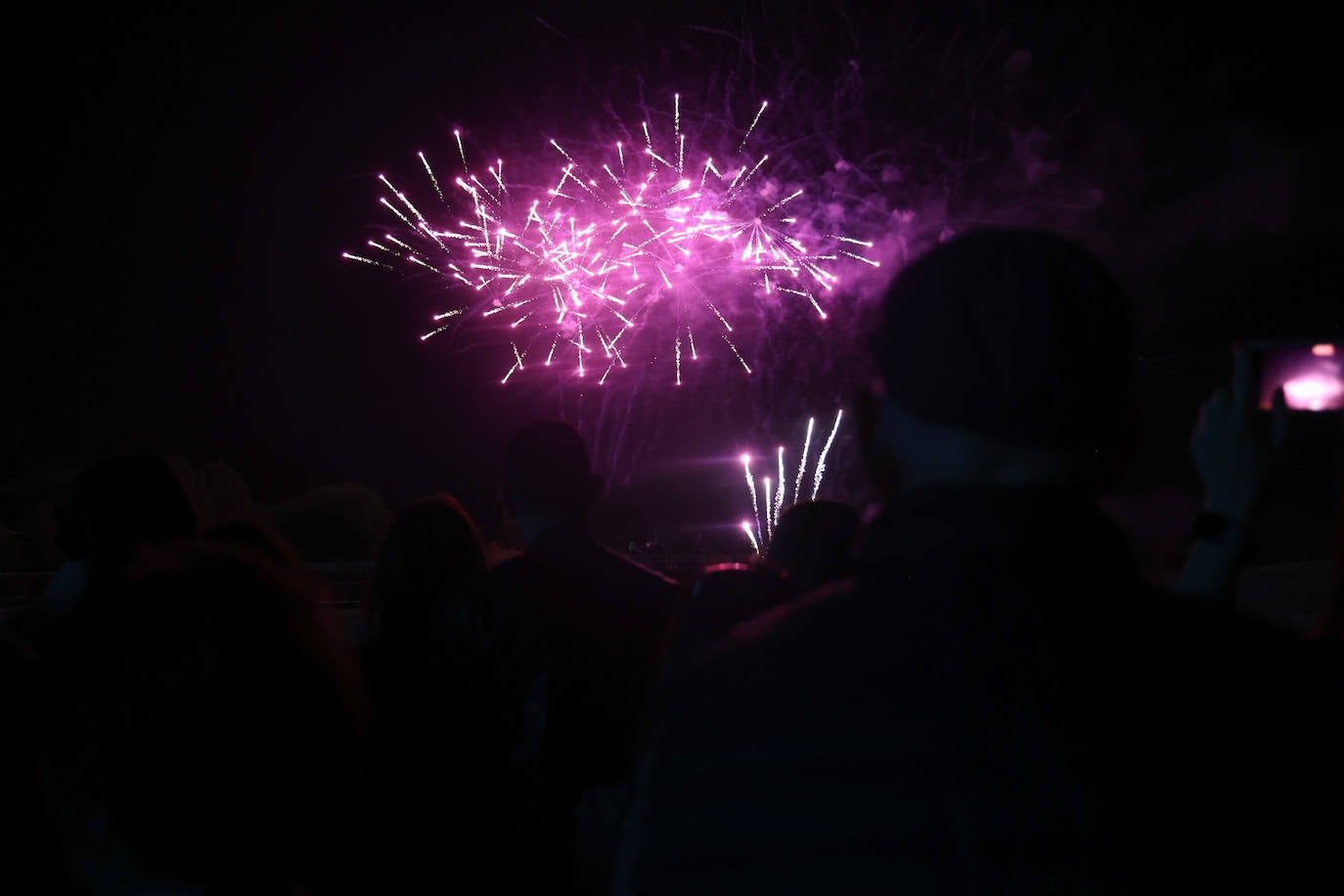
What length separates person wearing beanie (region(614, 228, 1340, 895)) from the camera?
95cm

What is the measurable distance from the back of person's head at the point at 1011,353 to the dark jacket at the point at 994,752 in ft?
0.70

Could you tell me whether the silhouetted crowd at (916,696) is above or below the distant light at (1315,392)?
below

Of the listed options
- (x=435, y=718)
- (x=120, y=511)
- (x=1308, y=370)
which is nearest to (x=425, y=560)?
(x=435, y=718)

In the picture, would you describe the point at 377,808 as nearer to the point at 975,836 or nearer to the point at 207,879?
the point at 207,879

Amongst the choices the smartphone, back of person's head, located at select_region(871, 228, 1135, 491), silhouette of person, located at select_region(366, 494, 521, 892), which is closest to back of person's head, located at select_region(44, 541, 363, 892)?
silhouette of person, located at select_region(366, 494, 521, 892)

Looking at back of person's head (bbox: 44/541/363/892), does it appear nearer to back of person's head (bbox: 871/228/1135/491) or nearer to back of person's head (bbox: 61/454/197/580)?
back of person's head (bbox: 871/228/1135/491)

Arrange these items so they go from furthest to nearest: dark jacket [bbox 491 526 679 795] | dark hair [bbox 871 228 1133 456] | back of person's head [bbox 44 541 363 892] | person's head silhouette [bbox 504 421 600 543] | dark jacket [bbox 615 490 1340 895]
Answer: person's head silhouette [bbox 504 421 600 543] < dark jacket [bbox 491 526 679 795] < back of person's head [bbox 44 541 363 892] < dark hair [bbox 871 228 1133 456] < dark jacket [bbox 615 490 1340 895]

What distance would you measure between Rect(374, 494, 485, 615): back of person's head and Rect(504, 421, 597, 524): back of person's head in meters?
0.25

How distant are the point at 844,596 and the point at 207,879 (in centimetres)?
137

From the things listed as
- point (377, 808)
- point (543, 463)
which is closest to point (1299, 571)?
point (543, 463)

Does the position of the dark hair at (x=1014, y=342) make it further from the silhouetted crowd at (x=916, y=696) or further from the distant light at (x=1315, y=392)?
the distant light at (x=1315, y=392)

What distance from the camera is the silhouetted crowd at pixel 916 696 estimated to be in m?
0.96

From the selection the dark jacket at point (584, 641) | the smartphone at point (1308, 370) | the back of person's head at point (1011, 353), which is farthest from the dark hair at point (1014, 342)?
the dark jacket at point (584, 641)

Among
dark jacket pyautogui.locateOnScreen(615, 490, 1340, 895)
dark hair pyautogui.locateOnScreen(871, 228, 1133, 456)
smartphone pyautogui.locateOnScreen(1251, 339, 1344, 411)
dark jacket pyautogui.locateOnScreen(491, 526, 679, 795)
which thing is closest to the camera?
dark jacket pyautogui.locateOnScreen(615, 490, 1340, 895)
